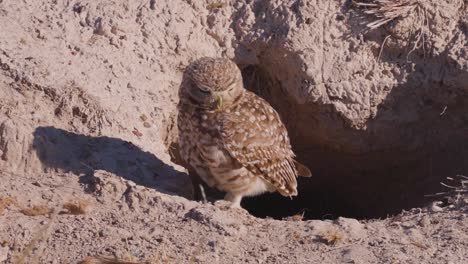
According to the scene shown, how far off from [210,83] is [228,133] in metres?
0.35

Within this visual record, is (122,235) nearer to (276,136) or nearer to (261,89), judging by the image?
(276,136)

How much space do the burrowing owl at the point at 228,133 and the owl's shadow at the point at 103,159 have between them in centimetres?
21

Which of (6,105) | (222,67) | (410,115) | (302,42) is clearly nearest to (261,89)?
(302,42)

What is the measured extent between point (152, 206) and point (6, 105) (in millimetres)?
1428

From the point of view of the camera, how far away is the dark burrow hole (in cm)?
768

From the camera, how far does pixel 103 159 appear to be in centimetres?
606

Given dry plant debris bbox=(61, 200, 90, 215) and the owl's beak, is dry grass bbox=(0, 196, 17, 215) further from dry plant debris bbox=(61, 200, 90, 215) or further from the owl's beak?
the owl's beak

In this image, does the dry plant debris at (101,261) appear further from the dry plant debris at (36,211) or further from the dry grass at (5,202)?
the dry grass at (5,202)

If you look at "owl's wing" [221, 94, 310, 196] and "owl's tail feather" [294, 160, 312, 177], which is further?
"owl's tail feather" [294, 160, 312, 177]

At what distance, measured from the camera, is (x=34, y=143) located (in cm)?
603

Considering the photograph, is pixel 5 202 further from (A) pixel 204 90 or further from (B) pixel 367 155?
(B) pixel 367 155

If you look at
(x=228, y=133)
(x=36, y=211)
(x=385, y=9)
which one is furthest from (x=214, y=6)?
(x=36, y=211)

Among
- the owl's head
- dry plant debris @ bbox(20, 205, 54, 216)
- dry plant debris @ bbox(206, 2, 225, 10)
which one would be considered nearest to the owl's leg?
the owl's head

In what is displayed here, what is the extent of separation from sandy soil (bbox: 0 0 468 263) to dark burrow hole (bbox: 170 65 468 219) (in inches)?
0.6
